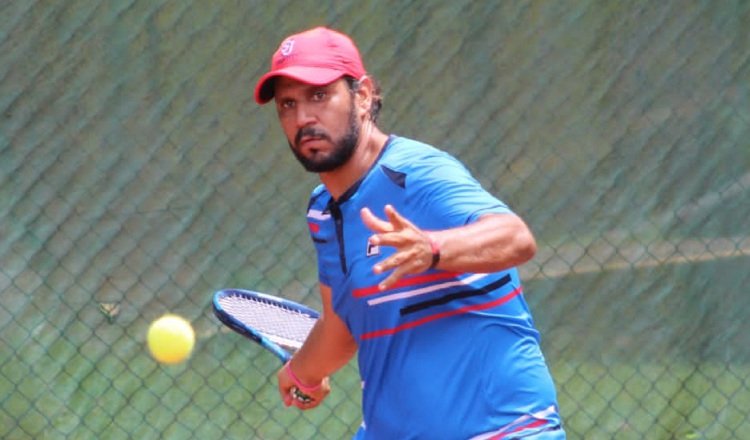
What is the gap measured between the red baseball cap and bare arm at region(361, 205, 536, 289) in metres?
0.57

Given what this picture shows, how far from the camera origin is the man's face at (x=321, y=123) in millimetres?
3078

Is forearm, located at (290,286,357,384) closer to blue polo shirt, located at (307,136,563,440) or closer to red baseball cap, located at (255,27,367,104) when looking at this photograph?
blue polo shirt, located at (307,136,563,440)

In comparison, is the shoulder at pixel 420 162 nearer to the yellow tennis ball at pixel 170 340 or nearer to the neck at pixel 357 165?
the neck at pixel 357 165

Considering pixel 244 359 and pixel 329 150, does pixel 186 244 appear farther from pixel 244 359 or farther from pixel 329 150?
pixel 329 150

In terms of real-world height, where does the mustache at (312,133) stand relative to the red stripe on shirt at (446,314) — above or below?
above

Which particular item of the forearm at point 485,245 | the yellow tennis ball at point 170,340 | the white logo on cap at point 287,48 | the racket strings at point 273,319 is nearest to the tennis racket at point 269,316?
the racket strings at point 273,319

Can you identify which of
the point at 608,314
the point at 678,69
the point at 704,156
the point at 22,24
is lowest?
the point at 608,314

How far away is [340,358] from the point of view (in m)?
3.57

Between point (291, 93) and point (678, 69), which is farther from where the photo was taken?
point (678, 69)

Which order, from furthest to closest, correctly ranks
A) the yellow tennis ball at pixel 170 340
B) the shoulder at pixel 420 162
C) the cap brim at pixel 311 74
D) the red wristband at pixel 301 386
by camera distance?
the yellow tennis ball at pixel 170 340
the red wristband at pixel 301 386
the cap brim at pixel 311 74
the shoulder at pixel 420 162

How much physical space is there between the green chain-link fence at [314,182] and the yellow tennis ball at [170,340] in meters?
0.19

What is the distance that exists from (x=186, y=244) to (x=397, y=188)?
2305 mm

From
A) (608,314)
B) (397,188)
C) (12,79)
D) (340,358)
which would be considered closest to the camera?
(397,188)

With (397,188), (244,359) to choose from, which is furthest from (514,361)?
(244,359)
